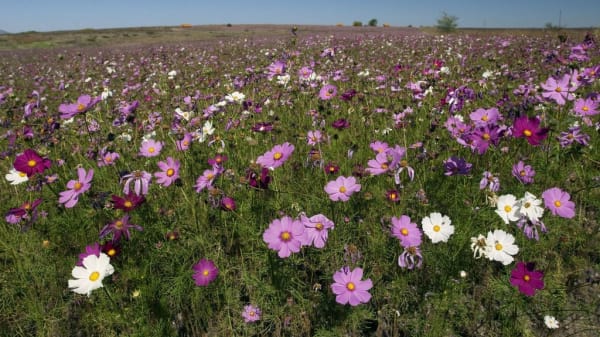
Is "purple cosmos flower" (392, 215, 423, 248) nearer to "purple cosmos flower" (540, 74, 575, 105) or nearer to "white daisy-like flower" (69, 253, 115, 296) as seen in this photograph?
"white daisy-like flower" (69, 253, 115, 296)

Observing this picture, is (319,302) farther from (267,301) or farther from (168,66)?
(168,66)

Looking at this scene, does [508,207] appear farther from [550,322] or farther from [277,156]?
[277,156]

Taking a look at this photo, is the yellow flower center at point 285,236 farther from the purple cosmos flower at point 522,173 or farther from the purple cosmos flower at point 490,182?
the purple cosmos flower at point 522,173

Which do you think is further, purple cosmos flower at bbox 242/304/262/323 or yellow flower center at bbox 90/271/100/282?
purple cosmos flower at bbox 242/304/262/323

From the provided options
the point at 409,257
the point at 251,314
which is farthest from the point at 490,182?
the point at 251,314

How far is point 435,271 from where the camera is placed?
1732 millimetres

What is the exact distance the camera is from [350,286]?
144 centimetres

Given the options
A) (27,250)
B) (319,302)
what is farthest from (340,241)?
(27,250)

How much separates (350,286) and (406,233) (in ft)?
1.19

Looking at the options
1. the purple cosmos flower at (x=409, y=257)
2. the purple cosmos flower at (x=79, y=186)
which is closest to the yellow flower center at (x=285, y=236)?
the purple cosmos flower at (x=409, y=257)

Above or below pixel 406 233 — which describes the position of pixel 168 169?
above

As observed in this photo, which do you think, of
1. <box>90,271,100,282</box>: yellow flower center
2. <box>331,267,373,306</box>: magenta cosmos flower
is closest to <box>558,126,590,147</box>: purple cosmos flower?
<box>331,267,373,306</box>: magenta cosmos flower

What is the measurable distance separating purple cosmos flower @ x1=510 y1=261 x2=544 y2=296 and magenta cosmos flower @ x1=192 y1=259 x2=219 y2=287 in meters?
1.31

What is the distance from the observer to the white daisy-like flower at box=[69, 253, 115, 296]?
54.3 inches
